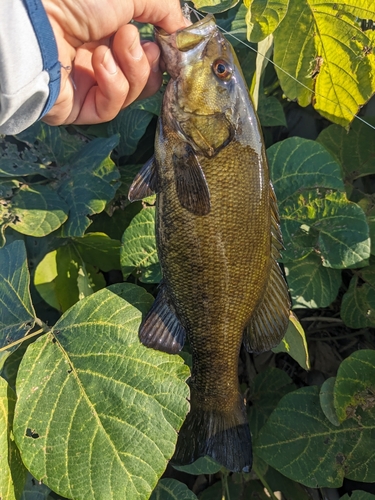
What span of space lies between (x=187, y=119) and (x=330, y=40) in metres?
0.68

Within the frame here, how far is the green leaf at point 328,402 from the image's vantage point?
1.53 meters

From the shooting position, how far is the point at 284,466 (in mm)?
1528

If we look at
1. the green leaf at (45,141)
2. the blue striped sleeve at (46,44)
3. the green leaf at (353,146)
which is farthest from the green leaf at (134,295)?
the green leaf at (353,146)

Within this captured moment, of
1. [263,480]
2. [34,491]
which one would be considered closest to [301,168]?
[263,480]

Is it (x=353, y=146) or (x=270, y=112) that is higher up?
(x=270, y=112)

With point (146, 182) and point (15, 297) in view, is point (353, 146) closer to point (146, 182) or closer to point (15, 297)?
point (146, 182)

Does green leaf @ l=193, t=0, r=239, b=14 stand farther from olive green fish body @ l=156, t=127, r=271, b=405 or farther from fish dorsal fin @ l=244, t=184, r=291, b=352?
fish dorsal fin @ l=244, t=184, r=291, b=352

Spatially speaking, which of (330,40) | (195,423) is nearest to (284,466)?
(195,423)

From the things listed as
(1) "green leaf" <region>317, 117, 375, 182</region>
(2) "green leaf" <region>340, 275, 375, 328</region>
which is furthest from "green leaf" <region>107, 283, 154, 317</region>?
(1) "green leaf" <region>317, 117, 375, 182</region>

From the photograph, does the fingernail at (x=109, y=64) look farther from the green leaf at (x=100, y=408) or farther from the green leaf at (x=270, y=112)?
the green leaf at (x=270, y=112)

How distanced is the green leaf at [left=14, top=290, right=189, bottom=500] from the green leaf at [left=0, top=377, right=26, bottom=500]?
0.06 m

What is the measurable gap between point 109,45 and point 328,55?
0.72m

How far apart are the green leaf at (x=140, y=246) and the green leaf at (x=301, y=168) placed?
0.48 metres

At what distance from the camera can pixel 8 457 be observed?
1.24 meters
